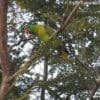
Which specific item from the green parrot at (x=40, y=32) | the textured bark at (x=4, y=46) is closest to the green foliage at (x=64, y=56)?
the green parrot at (x=40, y=32)

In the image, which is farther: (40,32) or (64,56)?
(64,56)

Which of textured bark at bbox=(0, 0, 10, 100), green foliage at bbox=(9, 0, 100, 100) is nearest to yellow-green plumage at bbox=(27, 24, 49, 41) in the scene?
textured bark at bbox=(0, 0, 10, 100)

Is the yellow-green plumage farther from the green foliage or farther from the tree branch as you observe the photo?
the green foliage

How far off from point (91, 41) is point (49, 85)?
313mm

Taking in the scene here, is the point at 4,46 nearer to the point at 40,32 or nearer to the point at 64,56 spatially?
the point at 40,32

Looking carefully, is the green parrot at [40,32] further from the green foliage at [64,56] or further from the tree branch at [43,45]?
the green foliage at [64,56]

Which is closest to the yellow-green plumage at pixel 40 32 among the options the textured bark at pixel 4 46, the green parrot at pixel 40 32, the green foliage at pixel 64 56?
the green parrot at pixel 40 32

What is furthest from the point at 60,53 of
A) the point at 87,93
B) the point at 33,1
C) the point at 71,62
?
the point at 87,93

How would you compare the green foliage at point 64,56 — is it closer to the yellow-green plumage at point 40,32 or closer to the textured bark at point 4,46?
the yellow-green plumage at point 40,32

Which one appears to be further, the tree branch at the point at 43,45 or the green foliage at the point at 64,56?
the green foliage at the point at 64,56

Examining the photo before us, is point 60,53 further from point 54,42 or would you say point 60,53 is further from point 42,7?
point 54,42

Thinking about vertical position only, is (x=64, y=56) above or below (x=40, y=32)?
below

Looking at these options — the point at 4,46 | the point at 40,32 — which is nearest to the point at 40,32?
the point at 40,32

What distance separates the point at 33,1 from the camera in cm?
165
